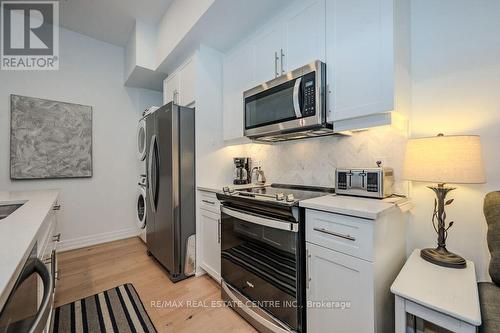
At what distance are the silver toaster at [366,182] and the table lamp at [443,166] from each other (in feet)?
0.42

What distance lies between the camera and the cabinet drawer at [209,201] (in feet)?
6.66

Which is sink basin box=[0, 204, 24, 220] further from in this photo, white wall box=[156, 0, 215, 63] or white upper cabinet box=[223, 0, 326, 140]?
white wall box=[156, 0, 215, 63]

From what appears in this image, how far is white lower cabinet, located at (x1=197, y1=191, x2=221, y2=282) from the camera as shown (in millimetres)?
2031

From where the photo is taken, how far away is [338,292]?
115 cm

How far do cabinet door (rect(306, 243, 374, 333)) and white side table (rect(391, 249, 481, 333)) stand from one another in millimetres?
125

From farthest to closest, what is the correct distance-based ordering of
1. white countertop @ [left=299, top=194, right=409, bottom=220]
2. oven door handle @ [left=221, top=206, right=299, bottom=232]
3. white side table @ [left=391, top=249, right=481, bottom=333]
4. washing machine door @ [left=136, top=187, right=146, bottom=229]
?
washing machine door @ [left=136, top=187, right=146, bottom=229]
oven door handle @ [left=221, top=206, right=299, bottom=232]
white countertop @ [left=299, top=194, right=409, bottom=220]
white side table @ [left=391, top=249, right=481, bottom=333]

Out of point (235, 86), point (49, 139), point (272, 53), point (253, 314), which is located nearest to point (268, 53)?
point (272, 53)

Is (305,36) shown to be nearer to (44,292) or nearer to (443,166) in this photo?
(443,166)

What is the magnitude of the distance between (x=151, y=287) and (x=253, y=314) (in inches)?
43.0

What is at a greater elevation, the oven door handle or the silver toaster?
the silver toaster

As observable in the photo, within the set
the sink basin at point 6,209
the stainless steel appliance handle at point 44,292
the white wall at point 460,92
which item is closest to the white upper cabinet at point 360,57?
the white wall at point 460,92

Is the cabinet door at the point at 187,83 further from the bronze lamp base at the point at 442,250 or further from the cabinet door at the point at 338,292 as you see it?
the bronze lamp base at the point at 442,250

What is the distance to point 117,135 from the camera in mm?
3373

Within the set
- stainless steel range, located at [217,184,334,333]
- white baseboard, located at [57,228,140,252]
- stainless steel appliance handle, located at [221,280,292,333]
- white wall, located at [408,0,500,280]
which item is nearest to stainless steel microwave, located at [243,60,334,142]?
stainless steel range, located at [217,184,334,333]
